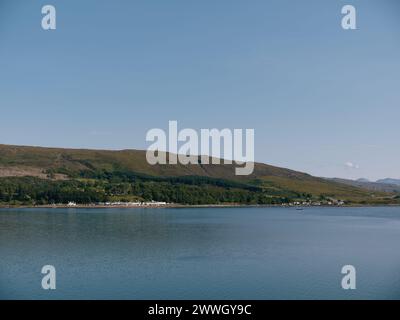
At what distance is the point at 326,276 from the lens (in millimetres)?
36844

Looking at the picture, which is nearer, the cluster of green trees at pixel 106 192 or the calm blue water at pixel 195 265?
the calm blue water at pixel 195 265

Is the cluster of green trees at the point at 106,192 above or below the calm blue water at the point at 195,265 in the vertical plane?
above

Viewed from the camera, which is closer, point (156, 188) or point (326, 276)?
point (326, 276)

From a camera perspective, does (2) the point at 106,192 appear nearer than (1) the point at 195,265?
No

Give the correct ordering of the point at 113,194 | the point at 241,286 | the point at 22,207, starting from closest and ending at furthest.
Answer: the point at 241,286, the point at 22,207, the point at 113,194

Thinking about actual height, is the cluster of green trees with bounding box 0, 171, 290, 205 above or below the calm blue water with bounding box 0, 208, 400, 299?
above

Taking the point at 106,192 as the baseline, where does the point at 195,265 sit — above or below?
below

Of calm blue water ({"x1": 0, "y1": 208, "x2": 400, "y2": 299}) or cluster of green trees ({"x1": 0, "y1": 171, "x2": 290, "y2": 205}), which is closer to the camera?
calm blue water ({"x1": 0, "y1": 208, "x2": 400, "y2": 299})
